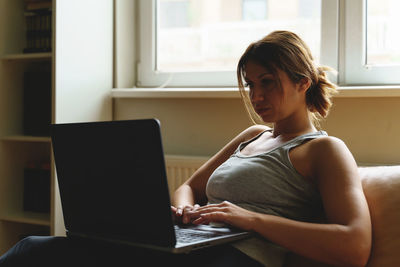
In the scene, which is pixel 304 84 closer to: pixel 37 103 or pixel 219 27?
pixel 219 27

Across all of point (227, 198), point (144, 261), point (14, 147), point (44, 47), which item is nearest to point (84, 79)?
point (44, 47)

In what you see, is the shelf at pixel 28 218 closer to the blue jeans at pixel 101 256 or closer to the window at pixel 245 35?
the window at pixel 245 35

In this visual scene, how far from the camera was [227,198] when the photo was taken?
4.79 feet

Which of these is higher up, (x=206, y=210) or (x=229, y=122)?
(x=229, y=122)

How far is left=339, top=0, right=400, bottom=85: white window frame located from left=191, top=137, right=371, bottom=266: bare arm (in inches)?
34.0

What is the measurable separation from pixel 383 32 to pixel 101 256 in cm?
143

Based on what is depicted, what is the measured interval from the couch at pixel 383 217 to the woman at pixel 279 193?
5 cm

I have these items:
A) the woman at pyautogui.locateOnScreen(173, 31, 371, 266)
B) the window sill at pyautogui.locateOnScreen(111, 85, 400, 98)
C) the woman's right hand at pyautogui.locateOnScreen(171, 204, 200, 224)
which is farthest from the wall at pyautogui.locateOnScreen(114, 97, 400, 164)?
the woman's right hand at pyautogui.locateOnScreen(171, 204, 200, 224)

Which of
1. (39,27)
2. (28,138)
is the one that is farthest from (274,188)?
(39,27)

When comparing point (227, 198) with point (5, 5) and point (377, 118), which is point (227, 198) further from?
point (5, 5)

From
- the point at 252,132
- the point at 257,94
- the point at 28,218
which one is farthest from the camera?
the point at 28,218

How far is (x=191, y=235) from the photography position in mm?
1217

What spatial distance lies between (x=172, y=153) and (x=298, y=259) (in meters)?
1.10

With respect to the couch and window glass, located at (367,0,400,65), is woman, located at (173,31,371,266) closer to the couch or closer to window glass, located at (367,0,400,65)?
the couch
